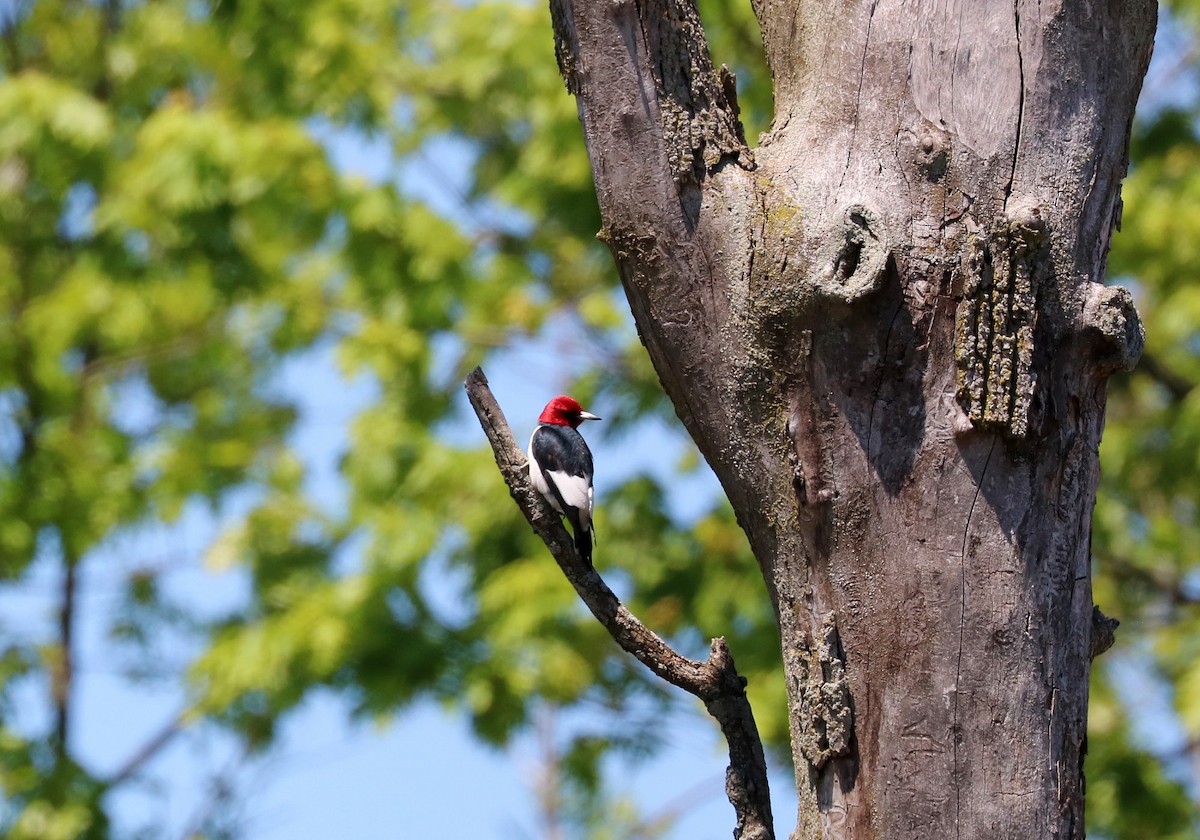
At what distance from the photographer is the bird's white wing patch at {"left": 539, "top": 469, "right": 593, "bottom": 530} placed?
13.1 ft

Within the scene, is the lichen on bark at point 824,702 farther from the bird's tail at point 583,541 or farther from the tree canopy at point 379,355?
the tree canopy at point 379,355

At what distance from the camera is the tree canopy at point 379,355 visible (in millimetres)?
7289

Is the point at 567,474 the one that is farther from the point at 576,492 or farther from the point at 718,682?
the point at 718,682

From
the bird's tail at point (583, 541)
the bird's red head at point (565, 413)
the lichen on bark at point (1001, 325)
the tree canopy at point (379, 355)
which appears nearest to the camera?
the lichen on bark at point (1001, 325)

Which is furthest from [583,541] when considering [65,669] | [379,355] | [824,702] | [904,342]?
[65,669]

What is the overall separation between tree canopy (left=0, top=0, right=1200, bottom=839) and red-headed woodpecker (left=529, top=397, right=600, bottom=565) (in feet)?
9.33

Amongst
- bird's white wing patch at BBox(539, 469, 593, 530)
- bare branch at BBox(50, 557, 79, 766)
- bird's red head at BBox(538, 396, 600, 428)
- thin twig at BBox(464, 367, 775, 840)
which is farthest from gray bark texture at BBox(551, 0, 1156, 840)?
bare branch at BBox(50, 557, 79, 766)

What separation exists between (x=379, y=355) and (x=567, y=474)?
3.97 meters

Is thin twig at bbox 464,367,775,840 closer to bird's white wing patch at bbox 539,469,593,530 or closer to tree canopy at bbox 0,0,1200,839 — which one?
bird's white wing patch at bbox 539,469,593,530

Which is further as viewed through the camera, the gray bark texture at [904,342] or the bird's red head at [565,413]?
the bird's red head at [565,413]

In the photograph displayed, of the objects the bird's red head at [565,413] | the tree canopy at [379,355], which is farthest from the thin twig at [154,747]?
the bird's red head at [565,413]

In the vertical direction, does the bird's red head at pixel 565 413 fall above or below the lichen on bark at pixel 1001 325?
above

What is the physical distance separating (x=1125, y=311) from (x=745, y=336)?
0.70 m

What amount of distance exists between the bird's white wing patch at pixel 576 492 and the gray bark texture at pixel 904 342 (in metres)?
1.42
